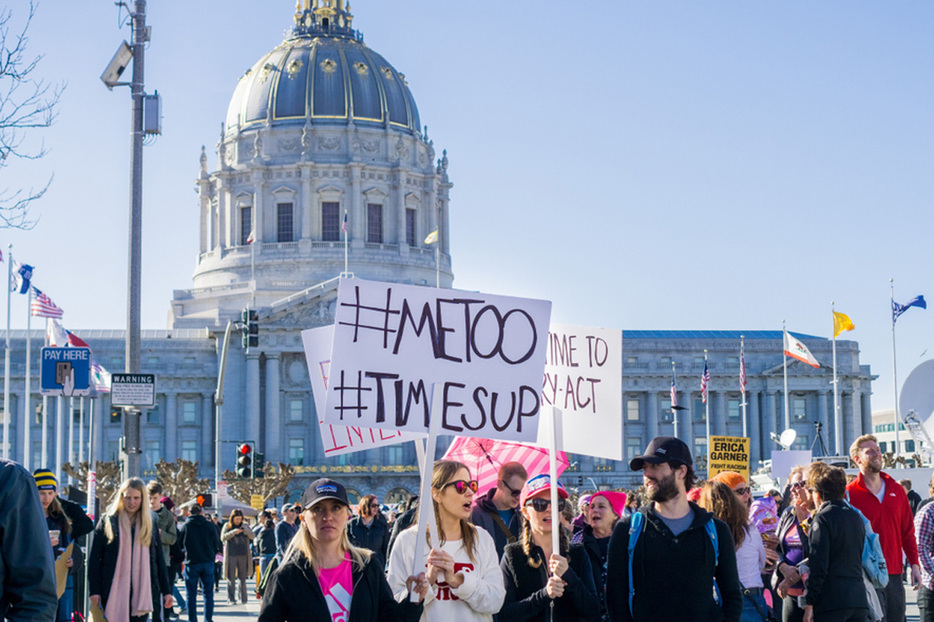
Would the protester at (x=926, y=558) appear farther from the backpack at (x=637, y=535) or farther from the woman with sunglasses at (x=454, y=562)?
the woman with sunglasses at (x=454, y=562)

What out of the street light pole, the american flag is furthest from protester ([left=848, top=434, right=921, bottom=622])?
the american flag

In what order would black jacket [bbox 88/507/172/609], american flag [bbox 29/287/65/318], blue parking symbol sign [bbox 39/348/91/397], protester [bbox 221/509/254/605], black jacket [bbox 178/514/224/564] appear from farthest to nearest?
american flag [bbox 29/287/65/318] → protester [bbox 221/509/254/605] → black jacket [bbox 178/514/224/564] → blue parking symbol sign [bbox 39/348/91/397] → black jacket [bbox 88/507/172/609]

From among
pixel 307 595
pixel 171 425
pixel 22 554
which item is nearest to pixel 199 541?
pixel 307 595

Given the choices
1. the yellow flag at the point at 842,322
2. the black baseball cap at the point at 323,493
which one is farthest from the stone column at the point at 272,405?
the black baseball cap at the point at 323,493

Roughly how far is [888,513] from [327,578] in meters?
6.51

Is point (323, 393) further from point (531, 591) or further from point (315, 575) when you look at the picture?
point (315, 575)

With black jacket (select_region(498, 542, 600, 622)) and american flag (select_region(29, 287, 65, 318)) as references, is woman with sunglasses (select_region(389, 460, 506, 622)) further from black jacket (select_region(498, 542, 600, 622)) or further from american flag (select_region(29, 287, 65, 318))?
american flag (select_region(29, 287, 65, 318))

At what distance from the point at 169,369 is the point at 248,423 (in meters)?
6.62

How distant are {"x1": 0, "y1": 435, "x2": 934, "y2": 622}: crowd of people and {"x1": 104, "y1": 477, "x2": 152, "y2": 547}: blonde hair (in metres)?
0.01

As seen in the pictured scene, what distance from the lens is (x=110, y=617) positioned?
1213 cm

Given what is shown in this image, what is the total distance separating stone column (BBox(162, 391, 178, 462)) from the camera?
301 ft

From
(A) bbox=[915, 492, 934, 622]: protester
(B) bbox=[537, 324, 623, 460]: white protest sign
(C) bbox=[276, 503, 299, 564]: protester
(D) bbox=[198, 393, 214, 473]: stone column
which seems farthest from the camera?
(D) bbox=[198, 393, 214, 473]: stone column

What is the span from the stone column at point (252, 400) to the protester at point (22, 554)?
280 feet

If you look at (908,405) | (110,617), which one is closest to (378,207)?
(908,405)
